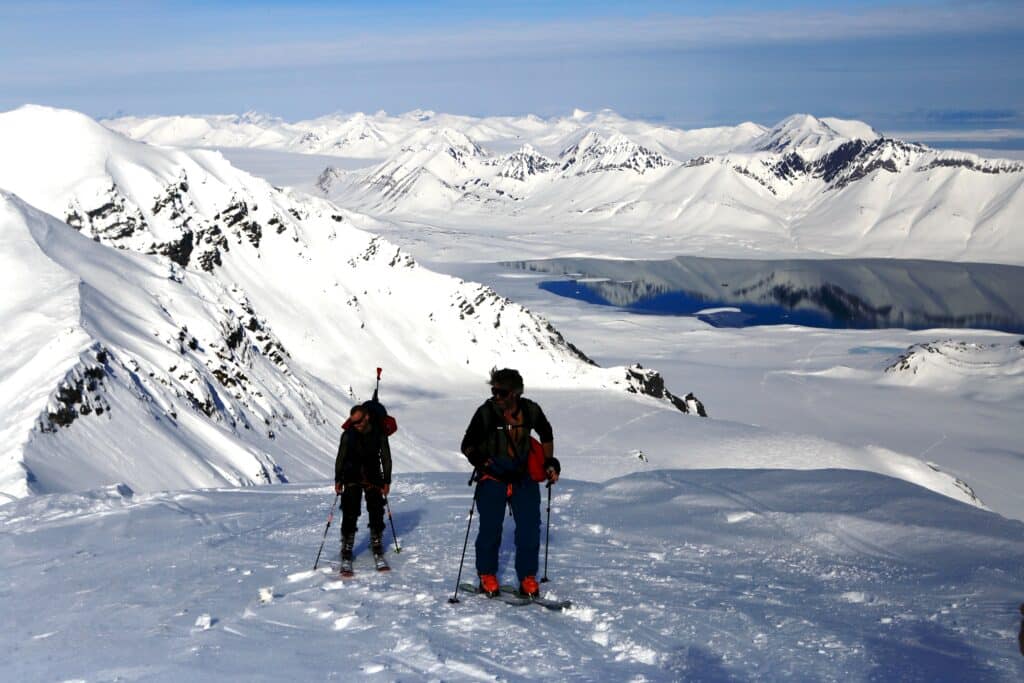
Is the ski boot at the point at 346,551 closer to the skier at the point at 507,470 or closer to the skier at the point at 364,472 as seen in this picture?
the skier at the point at 364,472

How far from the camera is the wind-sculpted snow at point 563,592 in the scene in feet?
25.2

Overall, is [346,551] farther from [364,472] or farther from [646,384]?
[646,384]

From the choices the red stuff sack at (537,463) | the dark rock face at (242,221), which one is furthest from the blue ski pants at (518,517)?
the dark rock face at (242,221)

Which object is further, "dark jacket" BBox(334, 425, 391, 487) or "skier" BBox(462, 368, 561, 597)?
"dark jacket" BBox(334, 425, 391, 487)

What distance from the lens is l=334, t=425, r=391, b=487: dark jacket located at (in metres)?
10.5

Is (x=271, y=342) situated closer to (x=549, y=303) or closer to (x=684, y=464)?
(x=684, y=464)

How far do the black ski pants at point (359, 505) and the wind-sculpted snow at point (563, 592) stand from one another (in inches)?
20.8

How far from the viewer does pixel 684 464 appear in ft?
179

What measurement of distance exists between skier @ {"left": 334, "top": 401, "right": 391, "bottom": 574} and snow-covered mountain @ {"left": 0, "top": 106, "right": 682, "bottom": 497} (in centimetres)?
1168

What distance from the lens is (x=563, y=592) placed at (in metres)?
9.63

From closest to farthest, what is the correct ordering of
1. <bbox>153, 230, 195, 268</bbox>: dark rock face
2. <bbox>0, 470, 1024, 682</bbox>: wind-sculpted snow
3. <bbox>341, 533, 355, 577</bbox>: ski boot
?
1. <bbox>0, 470, 1024, 682</bbox>: wind-sculpted snow
2. <bbox>341, 533, 355, 577</bbox>: ski boot
3. <bbox>153, 230, 195, 268</bbox>: dark rock face

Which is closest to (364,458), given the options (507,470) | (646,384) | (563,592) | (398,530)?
(507,470)

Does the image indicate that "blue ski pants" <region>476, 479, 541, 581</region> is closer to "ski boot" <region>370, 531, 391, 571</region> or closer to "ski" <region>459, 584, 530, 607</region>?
"ski" <region>459, 584, 530, 607</region>

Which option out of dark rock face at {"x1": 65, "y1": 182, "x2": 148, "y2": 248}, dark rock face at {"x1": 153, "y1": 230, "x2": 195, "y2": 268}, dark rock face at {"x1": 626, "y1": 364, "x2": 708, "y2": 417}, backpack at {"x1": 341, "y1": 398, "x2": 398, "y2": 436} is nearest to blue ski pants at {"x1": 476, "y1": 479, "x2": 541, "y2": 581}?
backpack at {"x1": 341, "y1": 398, "x2": 398, "y2": 436}
